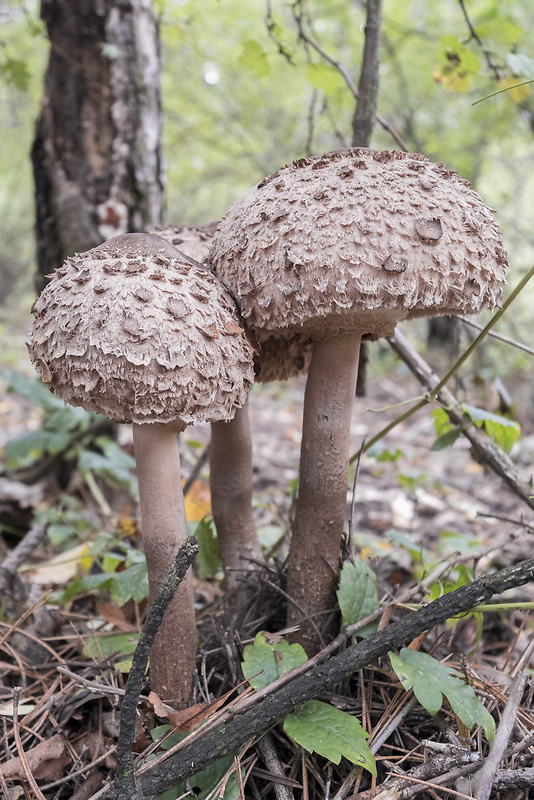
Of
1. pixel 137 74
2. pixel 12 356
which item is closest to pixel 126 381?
pixel 137 74

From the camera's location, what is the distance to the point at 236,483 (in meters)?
2.79

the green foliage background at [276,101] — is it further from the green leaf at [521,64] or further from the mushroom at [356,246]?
the mushroom at [356,246]

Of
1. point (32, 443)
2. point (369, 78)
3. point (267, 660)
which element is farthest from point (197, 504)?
point (369, 78)

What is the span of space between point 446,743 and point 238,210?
2.05m

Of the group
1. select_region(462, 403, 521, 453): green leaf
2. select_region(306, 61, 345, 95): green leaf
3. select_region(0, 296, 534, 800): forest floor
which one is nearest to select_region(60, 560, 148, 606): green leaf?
select_region(0, 296, 534, 800): forest floor

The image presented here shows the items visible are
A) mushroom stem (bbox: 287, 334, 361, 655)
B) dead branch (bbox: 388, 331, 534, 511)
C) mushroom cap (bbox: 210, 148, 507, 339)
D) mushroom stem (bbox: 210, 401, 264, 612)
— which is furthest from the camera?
mushroom stem (bbox: 210, 401, 264, 612)

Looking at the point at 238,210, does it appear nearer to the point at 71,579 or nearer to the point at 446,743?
the point at 446,743

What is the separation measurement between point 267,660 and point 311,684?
0.29 meters

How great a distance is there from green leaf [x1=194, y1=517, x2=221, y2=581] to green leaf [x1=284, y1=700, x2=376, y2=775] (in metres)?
1.15

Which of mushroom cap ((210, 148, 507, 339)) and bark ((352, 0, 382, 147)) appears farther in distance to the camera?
bark ((352, 0, 382, 147))

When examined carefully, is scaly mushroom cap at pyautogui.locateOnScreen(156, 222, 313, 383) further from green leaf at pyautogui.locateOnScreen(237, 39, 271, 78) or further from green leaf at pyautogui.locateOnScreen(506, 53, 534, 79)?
green leaf at pyautogui.locateOnScreen(506, 53, 534, 79)

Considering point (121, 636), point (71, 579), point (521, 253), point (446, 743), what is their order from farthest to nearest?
point (521, 253) < point (71, 579) < point (121, 636) < point (446, 743)

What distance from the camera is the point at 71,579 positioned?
3.38 meters

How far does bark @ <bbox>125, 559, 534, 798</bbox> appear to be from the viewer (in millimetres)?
1576
